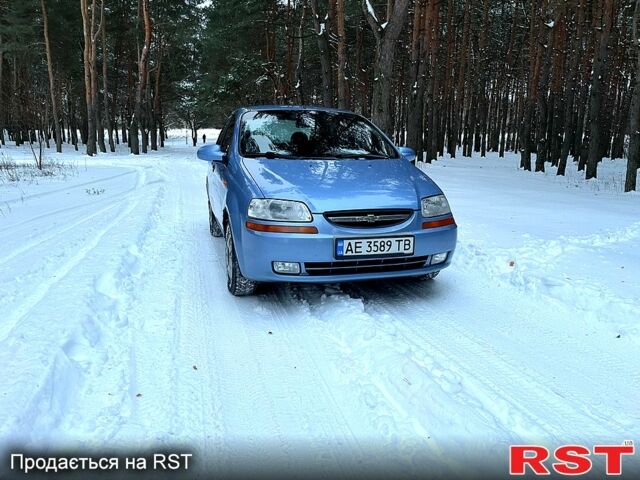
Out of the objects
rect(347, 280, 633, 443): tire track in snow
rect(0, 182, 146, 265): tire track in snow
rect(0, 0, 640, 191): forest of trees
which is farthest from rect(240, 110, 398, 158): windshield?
rect(0, 0, 640, 191): forest of trees

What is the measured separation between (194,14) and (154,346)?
3146 centimetres

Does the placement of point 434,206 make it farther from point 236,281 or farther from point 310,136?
point 236,281

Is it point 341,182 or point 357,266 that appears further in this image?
point 341,182

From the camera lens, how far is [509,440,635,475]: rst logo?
6.79 ft

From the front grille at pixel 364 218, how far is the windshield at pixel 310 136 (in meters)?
1.19

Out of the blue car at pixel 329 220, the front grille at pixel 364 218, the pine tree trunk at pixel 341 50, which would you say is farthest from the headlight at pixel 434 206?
the pine tree trunk at pixel 341 50

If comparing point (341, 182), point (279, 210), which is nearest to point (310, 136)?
point (341, 182)

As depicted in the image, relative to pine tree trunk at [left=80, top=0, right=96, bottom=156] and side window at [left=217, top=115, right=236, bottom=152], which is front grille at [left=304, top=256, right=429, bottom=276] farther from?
pine tree trunk at [left=80, top=0, right=96, bottom=156]

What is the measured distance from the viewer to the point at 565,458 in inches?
84.4

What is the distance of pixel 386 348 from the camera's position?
10.0ft

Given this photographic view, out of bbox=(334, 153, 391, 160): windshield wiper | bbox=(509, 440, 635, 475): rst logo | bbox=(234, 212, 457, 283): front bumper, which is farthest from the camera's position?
bbox=(334, 153, 391, 160): windshield wiper

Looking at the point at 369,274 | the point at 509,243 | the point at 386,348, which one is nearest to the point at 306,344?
the point at 386,348

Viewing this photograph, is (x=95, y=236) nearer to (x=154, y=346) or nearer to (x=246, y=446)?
(x=154, y=346)

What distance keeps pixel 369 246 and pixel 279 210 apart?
2.44ft
